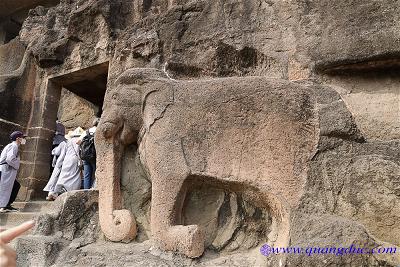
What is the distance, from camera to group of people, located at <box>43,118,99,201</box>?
16.4 ft

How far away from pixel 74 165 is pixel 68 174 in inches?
5.6

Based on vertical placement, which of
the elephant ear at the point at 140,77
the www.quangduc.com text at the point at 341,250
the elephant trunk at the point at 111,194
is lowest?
the www.quangduc.com text at the point at 341,250

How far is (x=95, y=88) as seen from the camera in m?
7.17

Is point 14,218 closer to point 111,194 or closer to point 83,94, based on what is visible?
point 83,94

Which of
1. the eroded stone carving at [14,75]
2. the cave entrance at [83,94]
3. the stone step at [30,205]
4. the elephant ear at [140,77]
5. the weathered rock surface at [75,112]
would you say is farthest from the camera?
the weathered rock surface at [75,112]

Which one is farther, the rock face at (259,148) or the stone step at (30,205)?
the stone step at (30,205)

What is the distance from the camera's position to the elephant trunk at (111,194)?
2.79 meters

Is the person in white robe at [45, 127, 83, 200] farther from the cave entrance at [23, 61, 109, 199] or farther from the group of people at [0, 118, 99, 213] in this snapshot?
the cave entrance at [23, 61, 109, 199]

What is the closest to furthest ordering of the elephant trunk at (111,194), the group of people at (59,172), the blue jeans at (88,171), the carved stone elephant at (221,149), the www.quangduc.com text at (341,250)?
the www.quangduc.com text at (341,250)
the carved stone elephant at (221,149)
the elephant trunk at (111,194)
the blue jeans at (88,171)
the group of people at (59,172)

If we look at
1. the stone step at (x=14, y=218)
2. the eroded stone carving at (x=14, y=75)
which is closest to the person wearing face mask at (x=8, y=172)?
the stone step at (x=14, y=218)

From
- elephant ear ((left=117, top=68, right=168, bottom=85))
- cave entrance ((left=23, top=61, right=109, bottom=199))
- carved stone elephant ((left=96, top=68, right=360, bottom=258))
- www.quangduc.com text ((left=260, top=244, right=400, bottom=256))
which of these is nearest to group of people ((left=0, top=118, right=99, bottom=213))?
cave entrance ((left=23, top=61, right=109, bottom=199))

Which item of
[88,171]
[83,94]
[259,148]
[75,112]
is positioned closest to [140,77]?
[259,148]

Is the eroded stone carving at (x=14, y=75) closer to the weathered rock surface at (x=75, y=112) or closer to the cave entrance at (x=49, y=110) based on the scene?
the cave entrance at (x=49, y=110)

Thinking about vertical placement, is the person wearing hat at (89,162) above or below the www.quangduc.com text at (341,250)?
above
